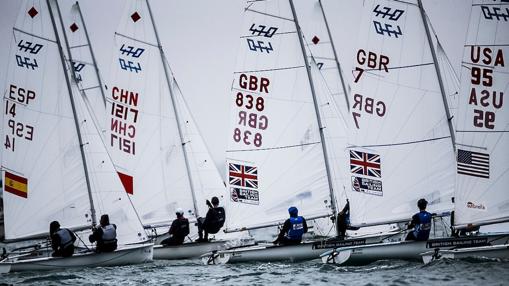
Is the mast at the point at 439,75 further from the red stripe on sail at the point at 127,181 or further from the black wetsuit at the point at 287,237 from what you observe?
the red stripe on sail at the point at 127,181

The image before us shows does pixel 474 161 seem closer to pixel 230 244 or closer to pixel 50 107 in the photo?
pixel 230 244

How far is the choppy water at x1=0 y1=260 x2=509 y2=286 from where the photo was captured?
16.3m

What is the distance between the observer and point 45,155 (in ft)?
75.9

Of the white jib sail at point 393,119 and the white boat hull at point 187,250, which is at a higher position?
the white jib sail at point 393,119

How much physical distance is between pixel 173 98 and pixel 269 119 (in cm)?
538

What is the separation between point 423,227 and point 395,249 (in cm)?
74

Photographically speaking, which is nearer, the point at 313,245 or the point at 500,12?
the point at 500,12

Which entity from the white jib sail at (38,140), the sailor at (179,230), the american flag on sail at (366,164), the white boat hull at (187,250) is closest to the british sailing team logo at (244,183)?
the white boat hull at (187,250)

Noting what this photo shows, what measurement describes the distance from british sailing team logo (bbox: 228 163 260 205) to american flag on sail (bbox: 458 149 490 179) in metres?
5.93

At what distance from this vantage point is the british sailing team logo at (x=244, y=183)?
2300cm

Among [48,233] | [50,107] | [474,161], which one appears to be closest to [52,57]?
[50,107]

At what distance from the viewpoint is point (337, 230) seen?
2148cm

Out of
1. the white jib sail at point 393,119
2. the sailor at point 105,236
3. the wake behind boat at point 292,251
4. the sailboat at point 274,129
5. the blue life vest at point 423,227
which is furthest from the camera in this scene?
the sailboat at point 274,129

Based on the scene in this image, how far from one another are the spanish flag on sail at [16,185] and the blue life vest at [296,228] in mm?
6829
